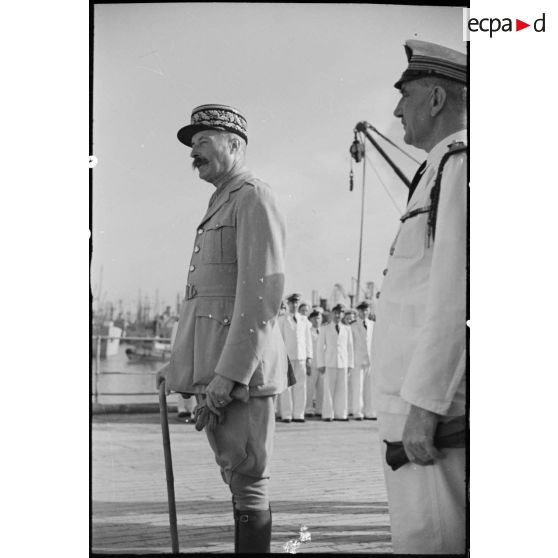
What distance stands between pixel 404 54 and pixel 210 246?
3.39ft

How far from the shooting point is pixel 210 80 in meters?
3.38

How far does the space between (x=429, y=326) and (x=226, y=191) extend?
3.37ft

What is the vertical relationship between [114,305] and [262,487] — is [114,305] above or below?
above

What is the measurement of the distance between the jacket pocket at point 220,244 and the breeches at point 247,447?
21.2 inches

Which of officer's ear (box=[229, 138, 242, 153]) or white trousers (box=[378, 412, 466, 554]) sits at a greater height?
officer's ear (box=[229, 138, 242, 153])

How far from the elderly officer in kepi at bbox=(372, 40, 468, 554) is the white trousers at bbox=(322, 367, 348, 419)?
1.46 meters

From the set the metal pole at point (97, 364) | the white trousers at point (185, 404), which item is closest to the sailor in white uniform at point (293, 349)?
the white trousers at point (185, 404)

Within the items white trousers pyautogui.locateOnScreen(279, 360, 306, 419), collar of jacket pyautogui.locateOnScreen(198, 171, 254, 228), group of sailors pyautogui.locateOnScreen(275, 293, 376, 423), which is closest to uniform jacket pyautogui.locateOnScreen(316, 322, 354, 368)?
group of sailors pyautogui.locateOnScreen(275, 293, 376, 423)

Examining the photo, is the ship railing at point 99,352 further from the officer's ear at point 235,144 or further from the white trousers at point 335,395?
the white trousers at point 335,395

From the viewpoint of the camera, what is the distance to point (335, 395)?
5.14m

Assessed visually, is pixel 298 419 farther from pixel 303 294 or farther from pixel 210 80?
pixel 210 80

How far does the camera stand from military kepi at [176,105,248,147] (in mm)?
3359

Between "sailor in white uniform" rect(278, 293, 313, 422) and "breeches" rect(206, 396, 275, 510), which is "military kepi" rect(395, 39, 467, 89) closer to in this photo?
"sailor in white uniform" rect(278, 293, 313, 422)
